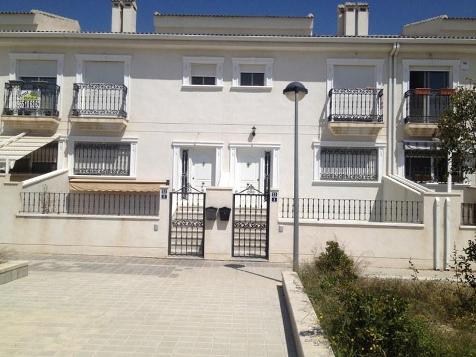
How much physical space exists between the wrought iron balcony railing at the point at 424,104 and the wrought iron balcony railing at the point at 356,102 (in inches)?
44.3

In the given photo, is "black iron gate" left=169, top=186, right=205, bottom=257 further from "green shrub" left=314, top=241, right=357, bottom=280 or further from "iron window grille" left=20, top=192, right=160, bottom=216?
"green shrub" left=314, top=241, right=357, bottom=280

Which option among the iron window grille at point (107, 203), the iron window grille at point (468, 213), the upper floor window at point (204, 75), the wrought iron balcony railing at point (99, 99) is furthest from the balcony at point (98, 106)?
the iron window grille at point (468, 213)

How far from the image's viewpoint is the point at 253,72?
55.0ft

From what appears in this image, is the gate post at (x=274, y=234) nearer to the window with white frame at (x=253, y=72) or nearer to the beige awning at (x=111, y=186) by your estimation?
the beige awning at (x=111, y=186)

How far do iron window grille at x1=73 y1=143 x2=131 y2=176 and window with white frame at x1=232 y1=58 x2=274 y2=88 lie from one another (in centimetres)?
537

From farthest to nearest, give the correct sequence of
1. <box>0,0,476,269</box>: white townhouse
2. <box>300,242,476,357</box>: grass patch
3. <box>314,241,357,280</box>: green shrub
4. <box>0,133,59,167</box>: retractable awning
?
<box>0,0,476,269</box>: white townhouse
<box>0,133,59,167</box>: retractable awning
<box>314,241,357,280</box>: green shrub
<box>300,242,476,357</box>: grass patch

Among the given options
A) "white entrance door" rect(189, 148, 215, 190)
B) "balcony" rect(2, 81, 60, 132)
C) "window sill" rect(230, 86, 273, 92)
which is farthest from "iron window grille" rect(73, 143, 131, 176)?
"window sill" rect(230, 86, 273, 92)

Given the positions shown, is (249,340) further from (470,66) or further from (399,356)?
(470,66)

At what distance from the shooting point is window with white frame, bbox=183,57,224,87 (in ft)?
54.2

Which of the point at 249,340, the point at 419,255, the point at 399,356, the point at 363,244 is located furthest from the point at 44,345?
the point at 419,255

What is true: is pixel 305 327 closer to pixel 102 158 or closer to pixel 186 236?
pixel 186 236

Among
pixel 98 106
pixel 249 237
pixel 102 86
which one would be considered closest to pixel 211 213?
pixel 249 237

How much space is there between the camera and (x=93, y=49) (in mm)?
16656

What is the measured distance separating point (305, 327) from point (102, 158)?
13.3 metres
